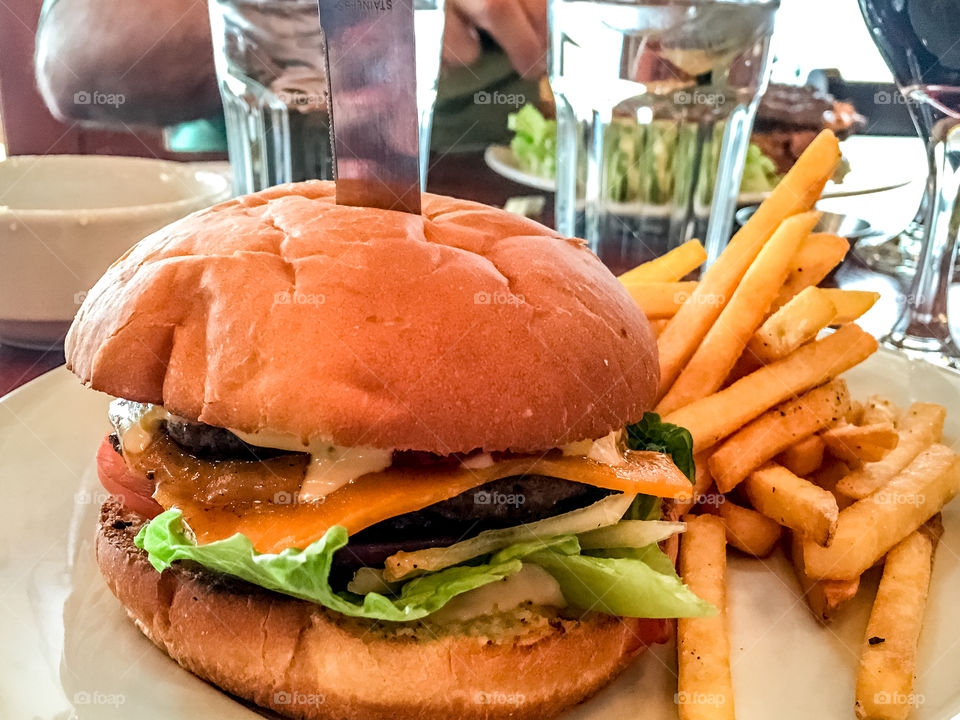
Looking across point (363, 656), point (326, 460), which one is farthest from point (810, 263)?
point (363, 656)

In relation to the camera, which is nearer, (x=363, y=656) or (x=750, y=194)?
(x=363, y=656)

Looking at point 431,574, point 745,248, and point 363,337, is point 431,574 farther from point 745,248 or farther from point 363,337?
point 745,248

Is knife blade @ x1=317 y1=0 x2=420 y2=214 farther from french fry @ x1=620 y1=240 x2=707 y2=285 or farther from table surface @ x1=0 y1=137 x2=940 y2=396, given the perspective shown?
table surface @ x1=0 y1=137 x2=940 y2=396

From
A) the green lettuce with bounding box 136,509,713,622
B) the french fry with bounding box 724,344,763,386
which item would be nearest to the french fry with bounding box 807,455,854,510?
the french fry with bounding box 724,344,763,386

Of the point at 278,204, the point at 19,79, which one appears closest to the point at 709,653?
the point at 278,204

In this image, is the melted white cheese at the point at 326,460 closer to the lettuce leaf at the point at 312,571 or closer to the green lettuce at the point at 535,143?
the lettuce leaf at the point at 312,571

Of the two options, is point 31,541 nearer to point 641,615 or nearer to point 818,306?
point 641,615
